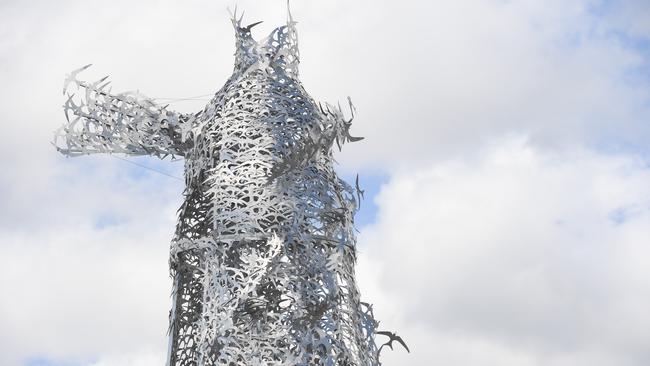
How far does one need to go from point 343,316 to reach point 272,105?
8.46 feet

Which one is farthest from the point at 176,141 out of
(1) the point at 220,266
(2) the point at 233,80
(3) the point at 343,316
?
(3) the point at 343,316

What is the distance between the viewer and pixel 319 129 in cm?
1510

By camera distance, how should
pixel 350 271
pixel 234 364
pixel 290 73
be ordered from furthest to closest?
pixel 290 73
pixel 350 271
pixel 234 364

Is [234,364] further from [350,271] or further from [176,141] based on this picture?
[176,141]

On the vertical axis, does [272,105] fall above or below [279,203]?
above

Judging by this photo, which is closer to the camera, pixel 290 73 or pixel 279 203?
pixel 279 203

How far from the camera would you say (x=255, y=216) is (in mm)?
14250

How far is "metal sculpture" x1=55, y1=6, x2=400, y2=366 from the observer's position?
1384 cm

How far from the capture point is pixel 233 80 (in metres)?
15.6

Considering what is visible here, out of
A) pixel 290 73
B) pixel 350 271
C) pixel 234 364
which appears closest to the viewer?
pixel 234 364

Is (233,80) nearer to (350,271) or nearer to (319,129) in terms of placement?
(319,129)

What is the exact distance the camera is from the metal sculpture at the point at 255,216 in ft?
45.4

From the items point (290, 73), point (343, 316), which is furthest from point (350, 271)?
point (290, 73)

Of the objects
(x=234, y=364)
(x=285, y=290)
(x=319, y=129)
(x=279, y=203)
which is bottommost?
(x=234, y=364)
